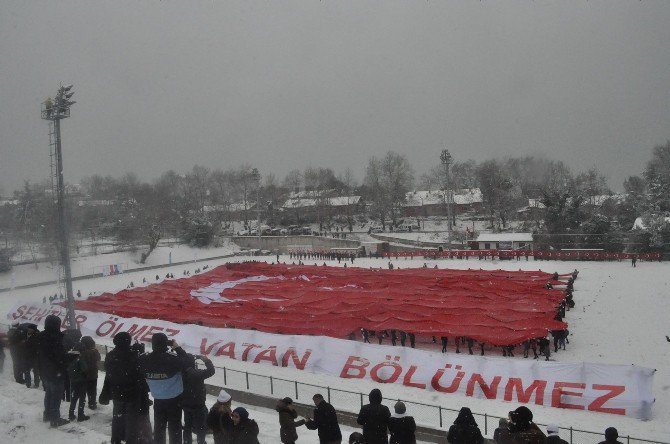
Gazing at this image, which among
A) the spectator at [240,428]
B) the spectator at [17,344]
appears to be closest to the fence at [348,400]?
the spectator at [17,344]

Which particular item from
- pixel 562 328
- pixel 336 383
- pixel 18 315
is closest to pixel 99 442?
pixel 336 383

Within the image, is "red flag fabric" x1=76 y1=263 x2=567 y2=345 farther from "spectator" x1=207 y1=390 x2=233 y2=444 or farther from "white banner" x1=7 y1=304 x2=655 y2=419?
"spectator" x1=207 y1=390 x2=233 y2=444

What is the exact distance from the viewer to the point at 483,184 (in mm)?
100562

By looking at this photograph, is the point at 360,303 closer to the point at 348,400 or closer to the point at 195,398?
the point at 348,400

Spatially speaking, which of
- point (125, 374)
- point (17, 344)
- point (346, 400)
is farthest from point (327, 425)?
point (17, 344)

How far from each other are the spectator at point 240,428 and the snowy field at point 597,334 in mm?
2925

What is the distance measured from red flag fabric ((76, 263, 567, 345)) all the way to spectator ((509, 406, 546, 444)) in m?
14.6

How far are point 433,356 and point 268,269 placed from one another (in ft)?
110

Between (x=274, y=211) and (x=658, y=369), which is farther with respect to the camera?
(x=274, y=211)

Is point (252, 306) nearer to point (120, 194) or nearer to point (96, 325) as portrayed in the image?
point (96, 325)

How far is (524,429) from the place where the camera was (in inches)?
259

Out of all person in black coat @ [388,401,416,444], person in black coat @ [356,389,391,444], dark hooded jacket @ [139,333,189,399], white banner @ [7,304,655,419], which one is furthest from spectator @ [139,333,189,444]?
white banner @ [7,304,655,419]

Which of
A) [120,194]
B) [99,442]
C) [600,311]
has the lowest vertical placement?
[600,311]

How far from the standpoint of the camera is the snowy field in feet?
45.1
